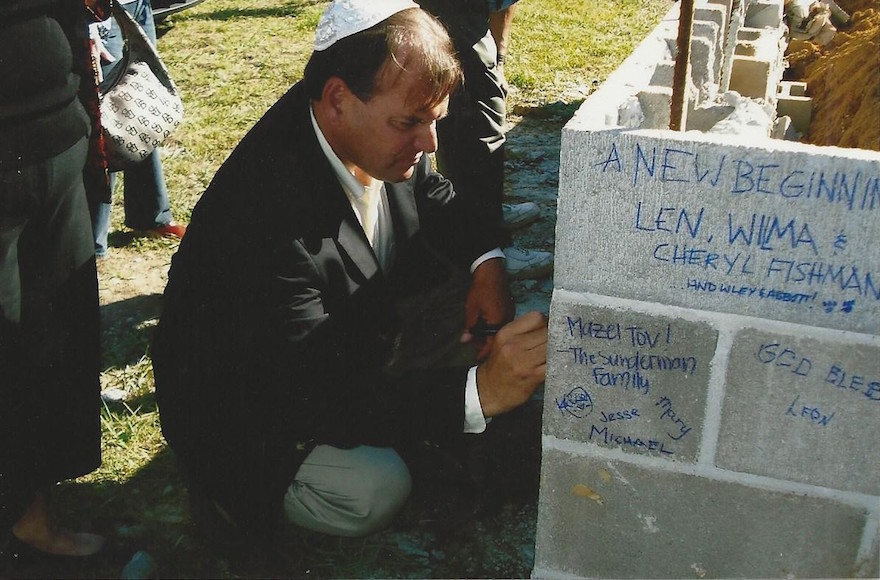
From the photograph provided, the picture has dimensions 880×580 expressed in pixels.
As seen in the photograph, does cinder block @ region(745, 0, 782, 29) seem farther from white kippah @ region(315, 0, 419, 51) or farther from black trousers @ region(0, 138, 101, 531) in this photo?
black trousers @ region(0, 138, 101, 531)

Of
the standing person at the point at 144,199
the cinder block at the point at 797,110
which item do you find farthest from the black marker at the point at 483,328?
the cinder block at the point at 797,110

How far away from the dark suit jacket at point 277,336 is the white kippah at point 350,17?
216 mm

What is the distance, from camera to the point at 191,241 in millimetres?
2381

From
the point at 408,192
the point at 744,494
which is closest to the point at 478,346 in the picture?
the point at 408,192

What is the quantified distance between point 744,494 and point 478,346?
112cm

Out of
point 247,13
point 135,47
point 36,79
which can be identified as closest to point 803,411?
point 36,79

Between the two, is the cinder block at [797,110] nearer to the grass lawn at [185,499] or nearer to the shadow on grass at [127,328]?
the grass lawn at [185,499]

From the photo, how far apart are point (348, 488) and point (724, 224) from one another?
1305 mm

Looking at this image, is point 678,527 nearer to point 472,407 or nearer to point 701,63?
point 472,407

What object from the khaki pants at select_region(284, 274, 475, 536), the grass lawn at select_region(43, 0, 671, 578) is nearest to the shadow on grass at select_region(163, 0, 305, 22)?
the grass lawn at select_region(43, 0, 671, 578)

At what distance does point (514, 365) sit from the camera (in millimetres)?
2076

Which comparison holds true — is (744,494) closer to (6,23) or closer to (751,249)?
(751,249)

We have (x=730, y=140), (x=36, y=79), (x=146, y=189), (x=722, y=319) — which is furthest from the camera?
(x=146, y=189)

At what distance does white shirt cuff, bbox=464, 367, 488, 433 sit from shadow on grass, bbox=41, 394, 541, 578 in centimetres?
62
